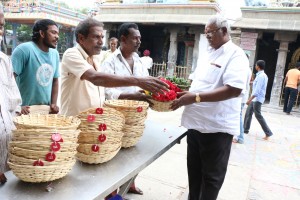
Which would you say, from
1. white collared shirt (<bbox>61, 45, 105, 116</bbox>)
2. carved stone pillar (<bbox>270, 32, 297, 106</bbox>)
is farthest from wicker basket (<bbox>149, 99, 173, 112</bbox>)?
carved stone pillar (<bbox>270, 32, 297, 106</bbox>)

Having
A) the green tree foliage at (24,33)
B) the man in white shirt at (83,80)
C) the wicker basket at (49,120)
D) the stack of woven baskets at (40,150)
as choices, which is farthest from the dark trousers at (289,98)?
the green tree foliage at (24,33)

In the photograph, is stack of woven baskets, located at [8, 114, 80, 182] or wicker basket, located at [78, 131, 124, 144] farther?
wicker basket, located at [78, 131, 124, 144]

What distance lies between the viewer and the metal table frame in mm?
1256

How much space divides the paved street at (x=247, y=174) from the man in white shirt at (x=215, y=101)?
40.2 inches

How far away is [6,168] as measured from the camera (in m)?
1.70

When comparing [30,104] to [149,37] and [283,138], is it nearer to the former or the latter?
[283,138]

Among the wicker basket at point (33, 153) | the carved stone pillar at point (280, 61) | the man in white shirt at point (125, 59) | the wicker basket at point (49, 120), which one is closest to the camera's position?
the wicker basket at point (33, 153)

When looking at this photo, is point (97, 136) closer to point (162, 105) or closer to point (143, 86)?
point (143, 86)

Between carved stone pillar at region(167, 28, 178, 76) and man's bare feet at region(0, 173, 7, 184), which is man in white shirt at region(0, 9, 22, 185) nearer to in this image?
man's bare feet at region(0, 173, 7, 184)

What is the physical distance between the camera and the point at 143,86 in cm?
189

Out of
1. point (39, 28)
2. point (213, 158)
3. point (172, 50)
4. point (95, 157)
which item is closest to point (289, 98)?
point (172, 50)

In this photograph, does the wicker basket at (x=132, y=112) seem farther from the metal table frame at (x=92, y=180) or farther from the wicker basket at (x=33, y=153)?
the wicker basket at (x=33, y=153)

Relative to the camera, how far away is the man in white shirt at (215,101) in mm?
2090

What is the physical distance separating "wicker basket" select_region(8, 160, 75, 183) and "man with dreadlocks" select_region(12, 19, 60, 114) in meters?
1.79
